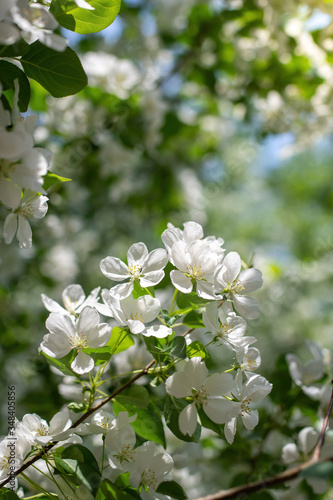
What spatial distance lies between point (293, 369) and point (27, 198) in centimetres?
66

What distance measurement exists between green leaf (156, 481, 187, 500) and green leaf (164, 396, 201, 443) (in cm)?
8

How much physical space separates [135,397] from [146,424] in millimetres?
52

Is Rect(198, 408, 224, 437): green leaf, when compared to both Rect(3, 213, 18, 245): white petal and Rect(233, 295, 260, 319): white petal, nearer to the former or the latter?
Rect(233, 295, 260, 319): white petal

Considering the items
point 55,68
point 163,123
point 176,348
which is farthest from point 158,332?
point 163,123

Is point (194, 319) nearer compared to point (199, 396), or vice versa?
point (199, 396)

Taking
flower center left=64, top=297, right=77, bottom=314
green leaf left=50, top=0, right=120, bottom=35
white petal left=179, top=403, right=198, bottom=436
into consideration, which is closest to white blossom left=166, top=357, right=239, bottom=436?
white petal left=179, top=403, right=198, bottom=436

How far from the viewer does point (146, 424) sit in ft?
2.21

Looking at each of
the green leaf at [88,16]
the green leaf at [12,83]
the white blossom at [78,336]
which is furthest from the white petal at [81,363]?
the green leaf at [88,16]

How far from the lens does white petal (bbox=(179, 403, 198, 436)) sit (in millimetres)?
583

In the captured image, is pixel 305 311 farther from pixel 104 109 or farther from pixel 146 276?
pixel 146 276

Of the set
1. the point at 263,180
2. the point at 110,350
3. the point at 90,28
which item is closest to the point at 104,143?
the point at 90,28

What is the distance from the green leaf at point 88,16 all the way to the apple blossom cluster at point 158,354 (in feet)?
1.06

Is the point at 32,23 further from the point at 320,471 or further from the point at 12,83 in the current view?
the point at 320,471

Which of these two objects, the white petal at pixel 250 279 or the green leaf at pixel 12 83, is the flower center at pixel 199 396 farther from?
the green leaf at pixel 12 83
